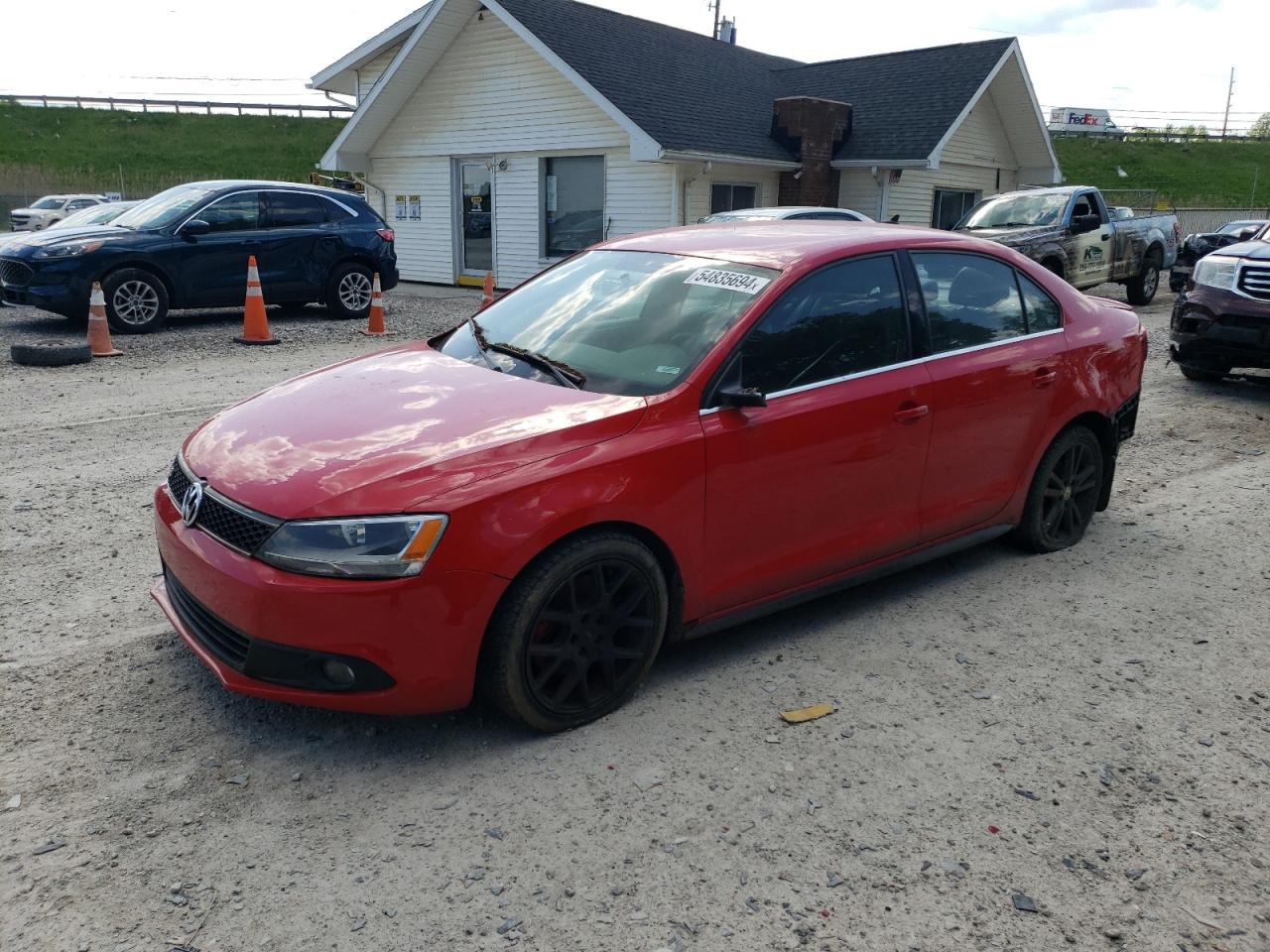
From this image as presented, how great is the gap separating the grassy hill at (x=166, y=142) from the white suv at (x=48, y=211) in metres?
17.8

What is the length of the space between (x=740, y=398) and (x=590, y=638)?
99 centimetres

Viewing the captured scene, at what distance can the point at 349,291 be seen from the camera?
44.5ft

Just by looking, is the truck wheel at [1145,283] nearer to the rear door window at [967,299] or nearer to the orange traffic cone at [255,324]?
the orange traffic cone at [255,324]

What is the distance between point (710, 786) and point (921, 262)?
249 cm

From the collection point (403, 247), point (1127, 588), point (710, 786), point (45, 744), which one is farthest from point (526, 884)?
point (403, 247)

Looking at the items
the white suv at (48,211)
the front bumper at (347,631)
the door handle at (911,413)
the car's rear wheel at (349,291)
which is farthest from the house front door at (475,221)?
the front bumper at (347,631)

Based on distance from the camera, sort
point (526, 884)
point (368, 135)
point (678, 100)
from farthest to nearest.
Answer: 1. point (368, 135)
2. point (678, 100)
3. point (526, 884)

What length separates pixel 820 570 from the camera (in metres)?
3.98

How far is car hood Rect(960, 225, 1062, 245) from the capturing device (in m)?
13.9

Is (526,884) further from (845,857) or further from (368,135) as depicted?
(368,135)

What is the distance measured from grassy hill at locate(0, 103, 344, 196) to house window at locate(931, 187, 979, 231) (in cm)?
4253

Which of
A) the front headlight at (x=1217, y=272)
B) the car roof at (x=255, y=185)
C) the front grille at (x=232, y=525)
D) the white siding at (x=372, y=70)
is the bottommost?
the front grille at (x=232, y=525)

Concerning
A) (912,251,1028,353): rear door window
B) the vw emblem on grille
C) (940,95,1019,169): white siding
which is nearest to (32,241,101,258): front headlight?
the vw emblem on grille

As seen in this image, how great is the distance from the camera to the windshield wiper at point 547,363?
3691mm
